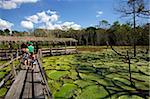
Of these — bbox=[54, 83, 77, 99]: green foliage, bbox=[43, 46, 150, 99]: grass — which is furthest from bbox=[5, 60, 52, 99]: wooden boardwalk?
bbox=[43, 46, 150, 99]: grass

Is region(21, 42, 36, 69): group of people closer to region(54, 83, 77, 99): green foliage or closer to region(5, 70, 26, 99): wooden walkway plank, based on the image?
region(5, 70, 26, 99): wooden walkway plank

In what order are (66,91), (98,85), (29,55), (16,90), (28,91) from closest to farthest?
(28,91), (16,90), (66,91), (98,85), (29,55)

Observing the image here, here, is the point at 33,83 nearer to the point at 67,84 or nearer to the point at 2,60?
the point at 67,84

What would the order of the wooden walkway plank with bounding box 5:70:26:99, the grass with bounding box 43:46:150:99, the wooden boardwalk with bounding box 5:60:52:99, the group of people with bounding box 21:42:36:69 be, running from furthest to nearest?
the group of people with bounding box 21:42:36:69 → the grass with bounding box 43:46:150:99 → the wooden walkway plank with bounding box 5:70:26:99 → the wooden boardwalk with bounding box 5:60:52:99

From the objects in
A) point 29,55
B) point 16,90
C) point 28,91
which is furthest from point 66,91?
point 29,55

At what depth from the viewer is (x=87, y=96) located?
8.34 m

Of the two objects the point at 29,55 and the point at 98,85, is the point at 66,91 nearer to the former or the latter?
the point at 98,85

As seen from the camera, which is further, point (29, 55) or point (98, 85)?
point (29, 55)

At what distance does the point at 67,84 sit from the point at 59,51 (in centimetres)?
1610

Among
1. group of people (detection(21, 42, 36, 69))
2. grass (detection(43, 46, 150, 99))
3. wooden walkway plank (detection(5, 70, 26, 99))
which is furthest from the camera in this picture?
group of people (detection(21, 42, 36, 69))

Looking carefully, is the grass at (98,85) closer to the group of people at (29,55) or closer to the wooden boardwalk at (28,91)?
the wooden boardwalk at (28,91)

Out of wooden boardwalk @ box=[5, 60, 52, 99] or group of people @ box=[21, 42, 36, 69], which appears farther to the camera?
group of people @ box=[21, 42, 36, 69]

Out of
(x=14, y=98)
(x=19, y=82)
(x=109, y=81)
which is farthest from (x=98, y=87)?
(x=14, y=98)

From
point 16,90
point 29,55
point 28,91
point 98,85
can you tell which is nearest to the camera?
point 28,91
